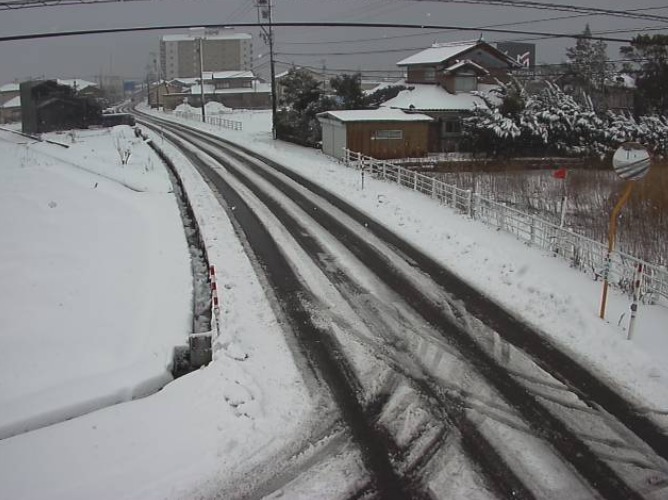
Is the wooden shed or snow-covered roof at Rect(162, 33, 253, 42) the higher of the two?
snow-covered roof at Rect(162, 33, 253, 42)

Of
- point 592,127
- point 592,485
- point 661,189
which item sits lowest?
point 592,485

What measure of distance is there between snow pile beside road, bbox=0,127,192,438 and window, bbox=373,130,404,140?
653 inches

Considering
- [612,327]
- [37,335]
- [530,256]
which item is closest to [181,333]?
[37,335]

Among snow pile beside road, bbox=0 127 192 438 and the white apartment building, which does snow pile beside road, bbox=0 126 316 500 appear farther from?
the white apartment building

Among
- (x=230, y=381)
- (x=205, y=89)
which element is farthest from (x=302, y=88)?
(x=205, y=89)

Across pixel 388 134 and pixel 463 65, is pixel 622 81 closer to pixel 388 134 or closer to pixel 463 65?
pixel 463 65

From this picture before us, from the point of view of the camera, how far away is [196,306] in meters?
11.9

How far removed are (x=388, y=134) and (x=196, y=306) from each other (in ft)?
86.7

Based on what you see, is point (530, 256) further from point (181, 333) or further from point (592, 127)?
point (592, 127)

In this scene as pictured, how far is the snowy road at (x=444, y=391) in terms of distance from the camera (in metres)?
6.26

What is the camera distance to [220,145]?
142 feet

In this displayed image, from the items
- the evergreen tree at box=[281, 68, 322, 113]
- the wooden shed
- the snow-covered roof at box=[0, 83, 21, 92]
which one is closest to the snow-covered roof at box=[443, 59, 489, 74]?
the wooden shed

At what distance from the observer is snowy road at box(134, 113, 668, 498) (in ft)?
20.5

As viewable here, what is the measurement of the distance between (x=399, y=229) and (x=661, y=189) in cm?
1048
